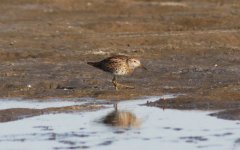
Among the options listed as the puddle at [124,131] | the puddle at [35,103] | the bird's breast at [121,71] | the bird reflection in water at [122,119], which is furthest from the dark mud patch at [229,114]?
the bird's breast at [121,71]

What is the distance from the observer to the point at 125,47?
2678 cm

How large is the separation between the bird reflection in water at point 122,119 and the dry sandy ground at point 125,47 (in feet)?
3.54

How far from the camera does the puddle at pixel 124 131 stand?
1391 cm

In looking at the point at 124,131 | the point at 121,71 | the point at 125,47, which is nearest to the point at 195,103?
the point at 121,71

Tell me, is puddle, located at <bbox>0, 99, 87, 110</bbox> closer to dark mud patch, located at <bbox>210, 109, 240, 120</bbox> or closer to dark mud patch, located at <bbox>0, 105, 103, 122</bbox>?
dark mud patch, located at <bbox>0, 105, 103, 122</bbox>

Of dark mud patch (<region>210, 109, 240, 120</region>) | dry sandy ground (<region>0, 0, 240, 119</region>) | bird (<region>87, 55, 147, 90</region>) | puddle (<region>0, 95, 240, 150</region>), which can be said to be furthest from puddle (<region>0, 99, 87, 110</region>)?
dark mud patch (<region>210, 109, 240, 120</region>)

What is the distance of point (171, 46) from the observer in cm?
2627

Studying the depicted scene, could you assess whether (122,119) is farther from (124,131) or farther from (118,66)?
(118,66)

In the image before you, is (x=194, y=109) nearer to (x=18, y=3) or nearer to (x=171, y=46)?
(x=171, y=46)

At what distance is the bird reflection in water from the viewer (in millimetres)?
15625

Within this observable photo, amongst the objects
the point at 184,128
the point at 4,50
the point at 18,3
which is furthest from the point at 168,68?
the point at 18,3

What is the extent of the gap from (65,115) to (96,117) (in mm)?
647

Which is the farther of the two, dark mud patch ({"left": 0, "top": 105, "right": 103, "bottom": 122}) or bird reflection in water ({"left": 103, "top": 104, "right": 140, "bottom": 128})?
dark mud patch ({"left": 0, "top": 105, "right": 103, "bottom": 122})

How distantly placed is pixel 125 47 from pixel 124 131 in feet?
39.0
